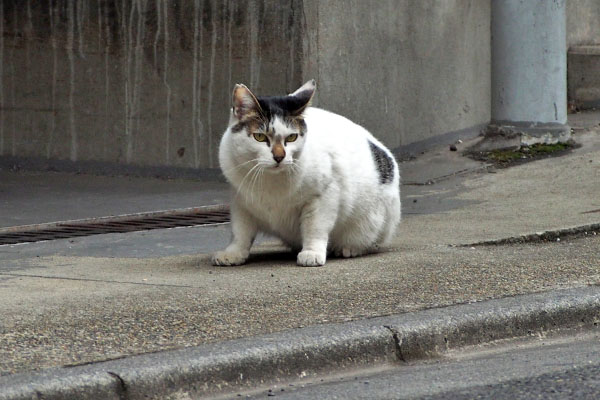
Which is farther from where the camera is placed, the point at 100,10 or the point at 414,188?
the point at 100,10

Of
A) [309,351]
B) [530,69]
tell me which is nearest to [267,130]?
[309,351]

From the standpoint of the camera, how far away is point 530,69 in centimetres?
1065

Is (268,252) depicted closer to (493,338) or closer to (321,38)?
(493,338)

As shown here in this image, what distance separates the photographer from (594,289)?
5141mm

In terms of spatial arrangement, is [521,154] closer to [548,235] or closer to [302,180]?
[548,235]

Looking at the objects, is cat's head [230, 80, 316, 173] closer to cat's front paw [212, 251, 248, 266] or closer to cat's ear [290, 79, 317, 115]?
cat's ear [290, 79, 317, 115]

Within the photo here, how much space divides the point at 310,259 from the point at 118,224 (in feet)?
7.77

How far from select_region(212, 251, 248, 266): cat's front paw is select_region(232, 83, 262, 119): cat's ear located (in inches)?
31.2

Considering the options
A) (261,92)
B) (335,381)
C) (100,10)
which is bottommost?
(335,381)

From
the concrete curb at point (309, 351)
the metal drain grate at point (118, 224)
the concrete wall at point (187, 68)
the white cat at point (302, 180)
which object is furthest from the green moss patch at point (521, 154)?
the concrete curb at point (309, 351)

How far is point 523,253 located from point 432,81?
15.9ft

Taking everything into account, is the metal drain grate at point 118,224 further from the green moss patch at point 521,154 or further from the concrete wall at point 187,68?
the green moss patch at point 521,154

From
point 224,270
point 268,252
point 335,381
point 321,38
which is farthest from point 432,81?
point 335,381

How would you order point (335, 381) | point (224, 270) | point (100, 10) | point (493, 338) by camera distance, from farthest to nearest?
point (100, 10)
point (224, 270)
point (493, 338)
point (335, 381)
